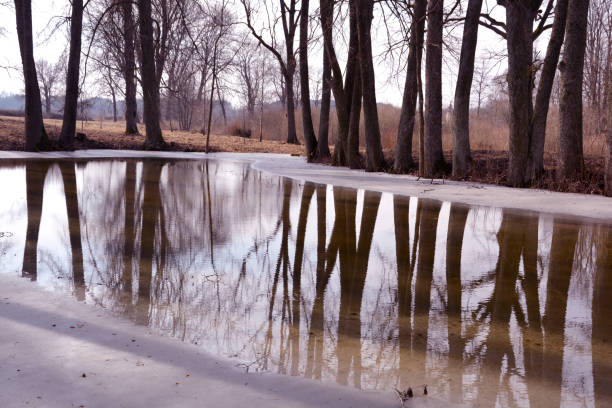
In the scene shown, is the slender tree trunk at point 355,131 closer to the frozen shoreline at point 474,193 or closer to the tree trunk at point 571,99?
the frozen shoreline at point 474,193

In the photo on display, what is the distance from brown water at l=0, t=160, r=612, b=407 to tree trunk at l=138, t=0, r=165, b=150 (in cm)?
1546

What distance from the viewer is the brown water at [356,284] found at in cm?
325

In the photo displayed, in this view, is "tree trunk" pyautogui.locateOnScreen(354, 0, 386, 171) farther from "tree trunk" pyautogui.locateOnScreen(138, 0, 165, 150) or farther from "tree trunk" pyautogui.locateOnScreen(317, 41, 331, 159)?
"tree trunk" pyautogui.locateOnScreen(138, 0, 165, 150)

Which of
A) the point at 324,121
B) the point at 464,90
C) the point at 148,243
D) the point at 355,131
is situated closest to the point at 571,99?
the point at 464,90

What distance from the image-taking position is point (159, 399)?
274cm

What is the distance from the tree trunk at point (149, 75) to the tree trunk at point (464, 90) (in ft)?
42.2

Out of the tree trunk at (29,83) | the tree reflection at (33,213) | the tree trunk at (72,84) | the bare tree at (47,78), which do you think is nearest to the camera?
the tree reflection at (33,213)

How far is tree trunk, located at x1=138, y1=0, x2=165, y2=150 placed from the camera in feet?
75.9

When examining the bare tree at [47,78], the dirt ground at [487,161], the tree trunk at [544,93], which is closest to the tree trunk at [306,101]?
the dirt ground at [487,161]

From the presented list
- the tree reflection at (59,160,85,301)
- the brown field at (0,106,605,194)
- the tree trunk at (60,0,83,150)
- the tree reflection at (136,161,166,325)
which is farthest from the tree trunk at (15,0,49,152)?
the tree reflection at (136,161,166,325)

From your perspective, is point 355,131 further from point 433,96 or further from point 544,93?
point 544,93

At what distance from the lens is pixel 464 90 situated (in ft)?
49.5

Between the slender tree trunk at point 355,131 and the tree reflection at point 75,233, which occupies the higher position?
the slender tree trunk at point 355,131

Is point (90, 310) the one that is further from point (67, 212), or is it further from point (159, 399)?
point (67, 212)
